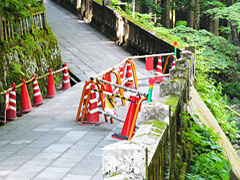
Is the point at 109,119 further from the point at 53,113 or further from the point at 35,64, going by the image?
→ the point at 35,64

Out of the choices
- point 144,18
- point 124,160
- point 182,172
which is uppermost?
point 144,18

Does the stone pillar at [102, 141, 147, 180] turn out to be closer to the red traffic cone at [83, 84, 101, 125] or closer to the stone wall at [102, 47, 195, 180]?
the stone wall at [102, 47, 195, 180]

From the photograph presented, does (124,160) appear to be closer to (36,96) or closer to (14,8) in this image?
(36,96)

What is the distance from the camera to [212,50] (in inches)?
947

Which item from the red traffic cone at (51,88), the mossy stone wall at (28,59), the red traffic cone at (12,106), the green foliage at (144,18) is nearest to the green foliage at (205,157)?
the red traffic cone at (12,106)

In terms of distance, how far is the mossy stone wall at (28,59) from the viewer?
1161cm

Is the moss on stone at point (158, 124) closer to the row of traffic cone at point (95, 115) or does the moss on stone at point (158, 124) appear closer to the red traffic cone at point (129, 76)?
the row of traffic cone at point (95, 115)

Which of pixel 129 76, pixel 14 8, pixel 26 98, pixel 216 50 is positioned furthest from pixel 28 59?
pixel 216 50

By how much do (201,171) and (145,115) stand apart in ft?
10.2

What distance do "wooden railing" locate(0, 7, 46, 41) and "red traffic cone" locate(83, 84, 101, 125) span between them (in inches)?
151

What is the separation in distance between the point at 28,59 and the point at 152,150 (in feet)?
32.6

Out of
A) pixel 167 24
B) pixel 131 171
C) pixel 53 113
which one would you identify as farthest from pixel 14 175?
pixel 167 24

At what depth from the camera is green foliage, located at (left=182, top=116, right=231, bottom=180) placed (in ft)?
23.5

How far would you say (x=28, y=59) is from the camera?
42.8 ft
